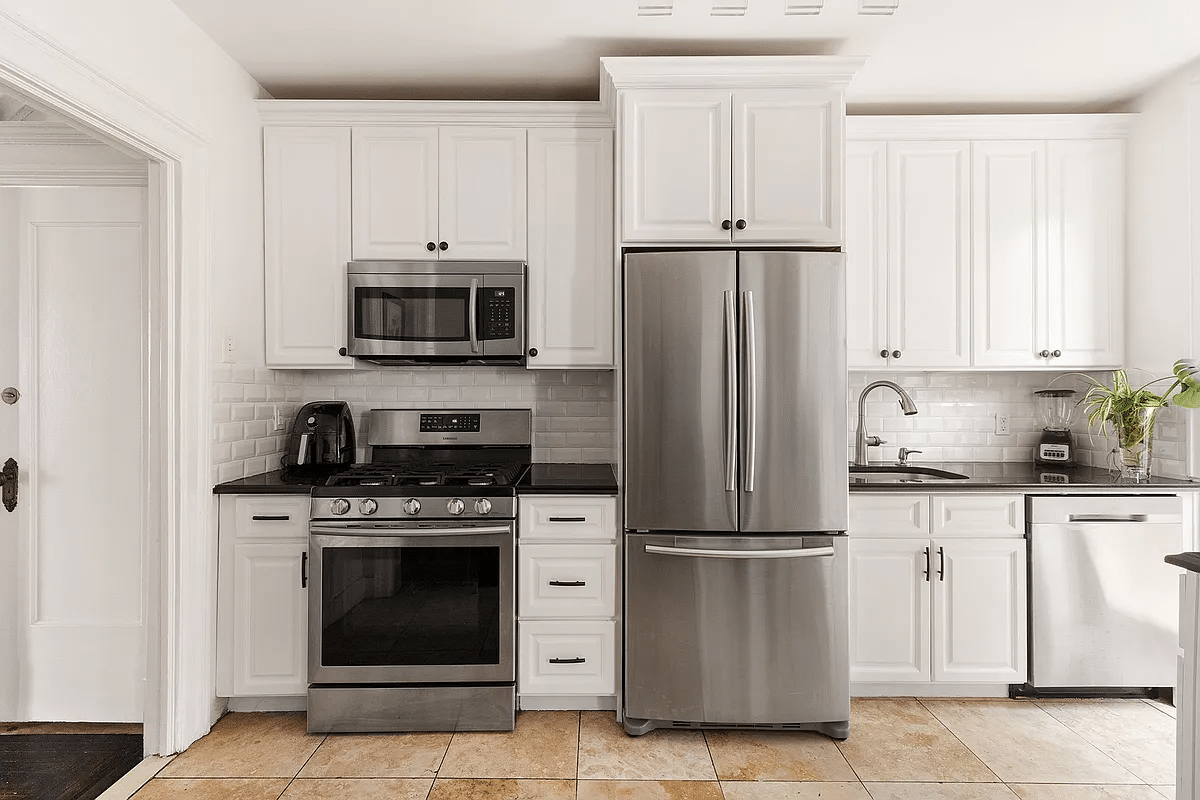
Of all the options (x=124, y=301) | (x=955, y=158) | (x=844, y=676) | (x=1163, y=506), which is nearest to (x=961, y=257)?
(x=955, y=158)

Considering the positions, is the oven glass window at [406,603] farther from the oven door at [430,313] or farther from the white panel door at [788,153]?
the white panel door at [788,153]

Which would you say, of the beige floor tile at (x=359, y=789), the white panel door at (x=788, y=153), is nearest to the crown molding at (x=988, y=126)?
the white panel door at (x=788, y=153)

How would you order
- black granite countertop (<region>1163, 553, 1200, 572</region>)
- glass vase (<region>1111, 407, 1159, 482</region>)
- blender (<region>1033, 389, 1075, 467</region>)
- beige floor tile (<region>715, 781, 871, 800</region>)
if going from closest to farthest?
1. black granite countertop (<region>1163, 553, 1200, 572</region>)
2. beige floor tile (<region>715, 781, 871, 800</region>)
3. glass vase (<region>1111, 407, 1159, 482</region>)
4. blender (<region>1033, 389, 1075, 467</region>)

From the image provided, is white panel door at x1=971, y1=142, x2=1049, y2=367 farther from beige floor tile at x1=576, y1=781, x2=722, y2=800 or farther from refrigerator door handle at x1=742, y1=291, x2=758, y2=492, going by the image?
beige floor tile at x1=576, y1=781, x2=722, y2=800

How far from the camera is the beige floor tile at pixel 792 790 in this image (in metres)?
2.21

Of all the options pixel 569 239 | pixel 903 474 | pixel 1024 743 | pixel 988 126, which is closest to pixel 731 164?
pixel 569 239

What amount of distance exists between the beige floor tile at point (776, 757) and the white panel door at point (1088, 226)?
1.99m

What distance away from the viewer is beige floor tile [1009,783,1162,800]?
2221mm

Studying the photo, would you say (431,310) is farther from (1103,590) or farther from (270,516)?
(1103,590)

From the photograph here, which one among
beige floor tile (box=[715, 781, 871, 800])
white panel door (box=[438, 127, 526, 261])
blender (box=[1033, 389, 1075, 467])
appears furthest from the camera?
blender (box=[1033, 389, 1075, 467])

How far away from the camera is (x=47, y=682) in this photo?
269 cm

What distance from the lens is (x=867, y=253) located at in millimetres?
3141

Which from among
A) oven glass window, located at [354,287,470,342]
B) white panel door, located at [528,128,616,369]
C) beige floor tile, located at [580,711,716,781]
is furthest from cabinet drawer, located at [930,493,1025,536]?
oven glass window, located at [354,287,470,342]

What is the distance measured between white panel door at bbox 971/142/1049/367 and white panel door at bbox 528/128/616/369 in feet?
5.32
